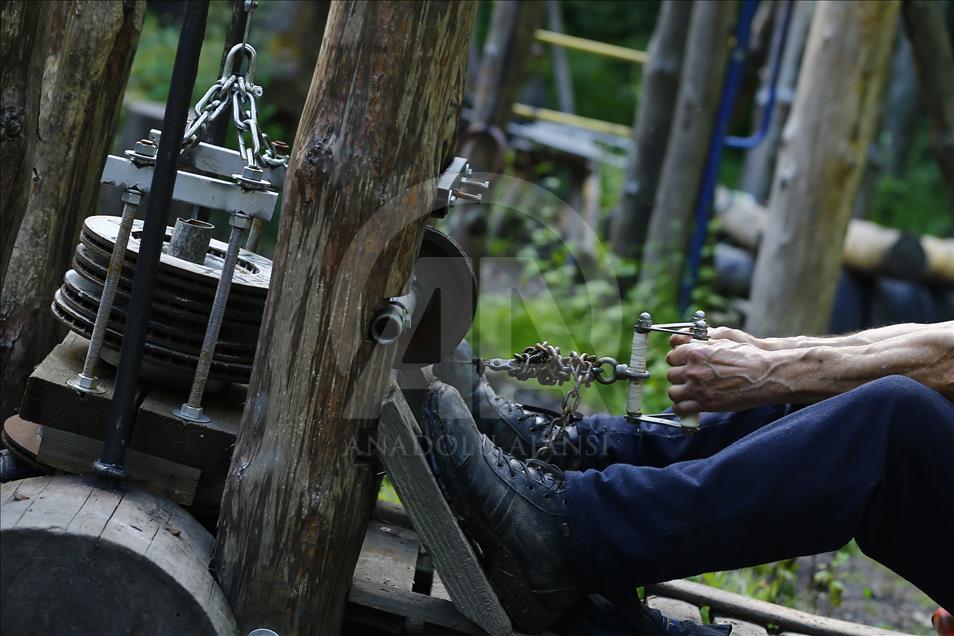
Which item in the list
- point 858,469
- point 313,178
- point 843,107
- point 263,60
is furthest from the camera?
point 263,60

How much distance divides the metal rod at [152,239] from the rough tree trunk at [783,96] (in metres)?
6.53

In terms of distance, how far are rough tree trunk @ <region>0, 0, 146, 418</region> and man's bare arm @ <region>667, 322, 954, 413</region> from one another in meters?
1.59

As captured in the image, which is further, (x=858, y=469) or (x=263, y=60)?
(x=263, y=60)

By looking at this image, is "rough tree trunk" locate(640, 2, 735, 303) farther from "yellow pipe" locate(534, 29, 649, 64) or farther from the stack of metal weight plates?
the stack of metal weight plates

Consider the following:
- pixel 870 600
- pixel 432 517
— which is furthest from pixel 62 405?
pixel 870 600

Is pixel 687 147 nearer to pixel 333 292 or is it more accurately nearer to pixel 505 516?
pixel 505 516

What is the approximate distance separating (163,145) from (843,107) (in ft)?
12.4

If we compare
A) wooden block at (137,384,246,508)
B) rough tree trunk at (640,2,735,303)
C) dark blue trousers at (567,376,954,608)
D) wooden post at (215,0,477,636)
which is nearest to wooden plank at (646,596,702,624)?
dark blue trousers at (567,376,954,608)

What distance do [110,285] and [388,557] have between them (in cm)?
100

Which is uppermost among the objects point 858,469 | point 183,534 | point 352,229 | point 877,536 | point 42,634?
point 352,229

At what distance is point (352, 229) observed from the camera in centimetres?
204

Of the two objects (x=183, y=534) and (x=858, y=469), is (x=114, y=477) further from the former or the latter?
(x=858, y=469)

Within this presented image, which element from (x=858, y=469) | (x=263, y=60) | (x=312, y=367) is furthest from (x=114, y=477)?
(x=263, y=60)

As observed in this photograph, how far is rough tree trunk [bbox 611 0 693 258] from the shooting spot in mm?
6793
